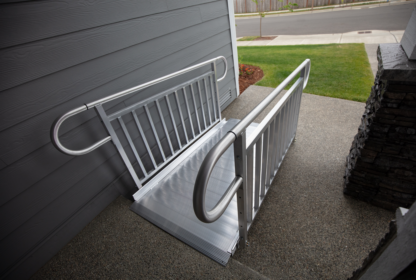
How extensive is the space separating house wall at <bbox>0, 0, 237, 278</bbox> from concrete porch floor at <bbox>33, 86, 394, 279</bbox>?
0.24 metres

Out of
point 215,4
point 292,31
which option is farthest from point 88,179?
point 292,31

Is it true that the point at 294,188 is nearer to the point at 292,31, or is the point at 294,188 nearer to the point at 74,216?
the point at 74,216

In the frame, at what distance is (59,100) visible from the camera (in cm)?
141

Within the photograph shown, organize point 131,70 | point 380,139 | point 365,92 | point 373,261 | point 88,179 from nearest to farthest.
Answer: point 373,261
point 380,139
point 88,179
point 131,70
point 365,92

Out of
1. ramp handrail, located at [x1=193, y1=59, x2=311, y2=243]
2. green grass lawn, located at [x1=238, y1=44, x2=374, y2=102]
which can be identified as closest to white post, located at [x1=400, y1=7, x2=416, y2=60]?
ramp handrail, located at [x1=193, y1=59, x2=311, y2=243]

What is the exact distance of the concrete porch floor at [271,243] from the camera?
132 cm

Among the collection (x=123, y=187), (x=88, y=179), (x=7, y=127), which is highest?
(x=7, y=127)

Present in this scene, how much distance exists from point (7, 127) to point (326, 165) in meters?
2.85

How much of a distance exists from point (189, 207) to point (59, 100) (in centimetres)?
140

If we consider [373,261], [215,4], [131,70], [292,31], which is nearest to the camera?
[373,261]

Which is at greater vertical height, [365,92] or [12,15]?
[12,15]

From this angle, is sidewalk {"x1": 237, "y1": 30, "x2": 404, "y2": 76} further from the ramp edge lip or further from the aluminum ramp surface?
the ramp edge lip

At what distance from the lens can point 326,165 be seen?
6.93ft

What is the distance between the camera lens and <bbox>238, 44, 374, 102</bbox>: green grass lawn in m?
3.57
